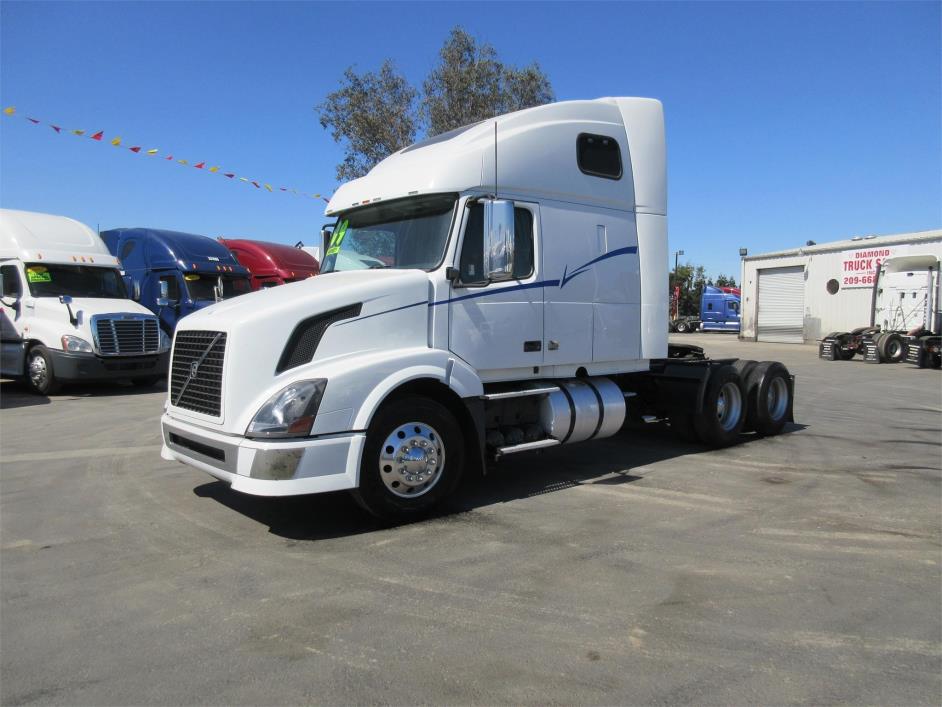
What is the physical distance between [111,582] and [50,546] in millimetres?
996

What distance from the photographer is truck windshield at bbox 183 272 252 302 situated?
16219mm

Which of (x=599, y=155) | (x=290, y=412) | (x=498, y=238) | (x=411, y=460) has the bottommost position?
(x=411, y=460)

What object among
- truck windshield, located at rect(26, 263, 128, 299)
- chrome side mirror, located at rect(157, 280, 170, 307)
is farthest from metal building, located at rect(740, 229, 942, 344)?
truck windshield, located at rect(26, 263, 128, 299)

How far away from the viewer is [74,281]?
13.4 m

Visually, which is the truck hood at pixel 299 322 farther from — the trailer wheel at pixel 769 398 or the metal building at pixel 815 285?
the metal building at pixel 815 285

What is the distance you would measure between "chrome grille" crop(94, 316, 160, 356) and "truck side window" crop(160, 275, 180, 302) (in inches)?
116

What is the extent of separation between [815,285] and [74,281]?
98.8 ft

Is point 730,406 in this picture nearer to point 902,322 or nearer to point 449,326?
point 449,326

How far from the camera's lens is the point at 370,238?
20.0ft

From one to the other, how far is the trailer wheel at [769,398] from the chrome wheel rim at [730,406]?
31 centimetres

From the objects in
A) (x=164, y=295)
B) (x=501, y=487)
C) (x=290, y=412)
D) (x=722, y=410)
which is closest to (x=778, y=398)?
(x=722, y=410)

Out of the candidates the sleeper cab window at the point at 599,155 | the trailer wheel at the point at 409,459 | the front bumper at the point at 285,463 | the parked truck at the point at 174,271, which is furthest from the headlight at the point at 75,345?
the sleeper cab window at the point at 599,155

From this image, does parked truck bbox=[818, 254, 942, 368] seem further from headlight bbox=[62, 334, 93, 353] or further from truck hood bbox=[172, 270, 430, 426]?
headlight bbox=[62, 334, 93, 353]

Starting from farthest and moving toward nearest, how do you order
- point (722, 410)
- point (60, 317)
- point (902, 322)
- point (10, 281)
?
point (902, 322) → point (10, 281) → point (60, 317) → point (722, 410)
